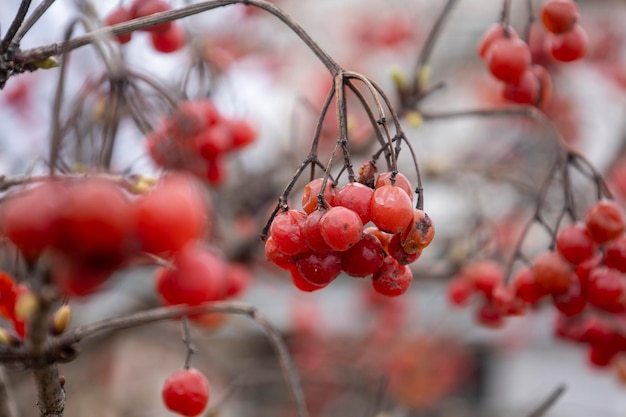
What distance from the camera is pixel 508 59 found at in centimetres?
129

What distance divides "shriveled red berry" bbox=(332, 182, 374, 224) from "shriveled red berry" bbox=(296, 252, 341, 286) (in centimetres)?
7

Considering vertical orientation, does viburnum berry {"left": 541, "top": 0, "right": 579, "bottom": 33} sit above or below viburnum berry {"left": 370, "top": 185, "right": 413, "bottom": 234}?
below

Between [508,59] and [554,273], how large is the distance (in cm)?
40

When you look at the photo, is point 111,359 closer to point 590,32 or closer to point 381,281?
point 381,281

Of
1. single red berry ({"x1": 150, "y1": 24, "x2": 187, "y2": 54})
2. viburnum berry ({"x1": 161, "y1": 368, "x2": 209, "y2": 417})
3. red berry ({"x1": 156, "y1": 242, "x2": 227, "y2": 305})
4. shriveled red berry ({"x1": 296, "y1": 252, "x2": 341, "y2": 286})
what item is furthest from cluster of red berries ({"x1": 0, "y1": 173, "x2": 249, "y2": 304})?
single red berry ({"x1": 150, "y1": 24, "x2": 187, "y2": 54})

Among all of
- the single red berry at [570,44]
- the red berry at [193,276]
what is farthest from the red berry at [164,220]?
the single red berry at [570,44]

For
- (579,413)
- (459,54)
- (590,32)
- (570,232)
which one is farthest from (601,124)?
(570,232)

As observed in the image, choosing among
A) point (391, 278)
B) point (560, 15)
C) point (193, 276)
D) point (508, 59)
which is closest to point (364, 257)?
point (391, 278)

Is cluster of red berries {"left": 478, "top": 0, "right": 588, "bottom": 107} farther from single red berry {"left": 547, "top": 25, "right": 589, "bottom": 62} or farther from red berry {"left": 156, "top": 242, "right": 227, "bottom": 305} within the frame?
red berry {"left": 156, "top": 242, "right": 227, "bottom": 305}

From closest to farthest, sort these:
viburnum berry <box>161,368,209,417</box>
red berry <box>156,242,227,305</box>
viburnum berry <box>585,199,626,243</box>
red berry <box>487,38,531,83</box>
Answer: red berry <box>156,242,227,305</box>, viburnum berry <box>161,368,209,417</box>, viburnum berry <box>585,199,626,243</box>, red berry <box>487,38,531,83</box>

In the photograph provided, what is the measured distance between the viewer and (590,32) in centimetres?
436

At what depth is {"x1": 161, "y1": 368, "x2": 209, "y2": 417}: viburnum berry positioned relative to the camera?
107 centimetres

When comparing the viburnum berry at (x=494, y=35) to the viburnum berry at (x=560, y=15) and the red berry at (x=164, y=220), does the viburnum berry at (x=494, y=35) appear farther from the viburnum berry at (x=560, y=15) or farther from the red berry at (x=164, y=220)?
the red berry at (x=164, y=220)

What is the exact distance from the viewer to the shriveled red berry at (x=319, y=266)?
86 cm
